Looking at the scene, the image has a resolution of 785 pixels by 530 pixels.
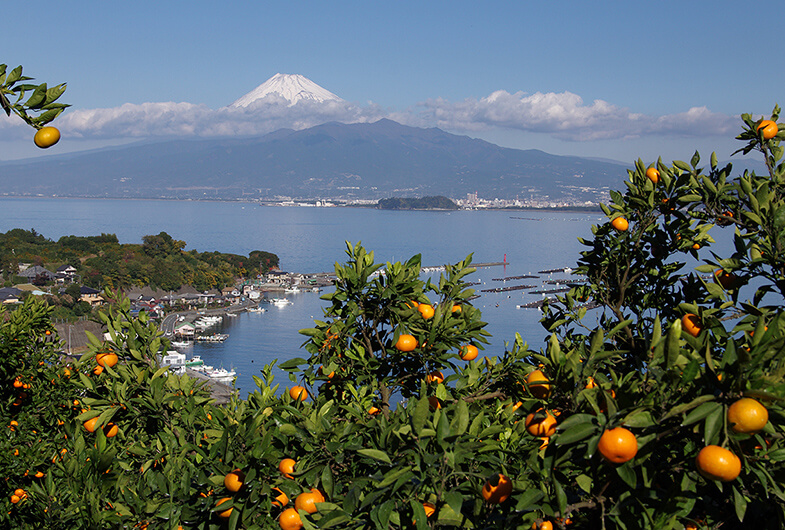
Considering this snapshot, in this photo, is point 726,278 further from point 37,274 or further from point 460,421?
point 37,274

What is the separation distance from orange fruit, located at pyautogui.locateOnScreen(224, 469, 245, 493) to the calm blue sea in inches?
110

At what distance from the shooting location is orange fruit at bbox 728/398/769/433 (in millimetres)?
909

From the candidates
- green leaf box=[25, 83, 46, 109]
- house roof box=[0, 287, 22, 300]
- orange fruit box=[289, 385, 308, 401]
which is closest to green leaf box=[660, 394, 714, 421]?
green leaf box=[25, 83, 46, 109]

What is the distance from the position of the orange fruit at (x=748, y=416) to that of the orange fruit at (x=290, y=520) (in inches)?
42.3

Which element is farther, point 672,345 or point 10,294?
point 10,294

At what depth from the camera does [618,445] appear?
998mm

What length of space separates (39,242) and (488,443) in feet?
171

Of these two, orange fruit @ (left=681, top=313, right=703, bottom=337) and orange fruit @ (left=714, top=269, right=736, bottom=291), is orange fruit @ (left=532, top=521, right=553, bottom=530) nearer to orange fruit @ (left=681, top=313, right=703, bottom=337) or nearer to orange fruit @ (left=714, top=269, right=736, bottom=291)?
orange fruit @ (left=681, top=313, right=703, bottom=337)

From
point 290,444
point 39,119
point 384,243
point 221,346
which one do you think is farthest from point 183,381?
point 384,243

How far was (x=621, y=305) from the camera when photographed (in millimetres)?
2824

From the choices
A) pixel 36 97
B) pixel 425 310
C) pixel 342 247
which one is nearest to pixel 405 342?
pixel 425 310

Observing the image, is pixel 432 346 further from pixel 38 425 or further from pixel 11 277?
pixel 11 277

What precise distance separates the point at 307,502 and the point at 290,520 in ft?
0.23

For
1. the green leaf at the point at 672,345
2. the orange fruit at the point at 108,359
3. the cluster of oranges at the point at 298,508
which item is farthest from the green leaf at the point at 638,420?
the orange fruit at the point at 108,359
